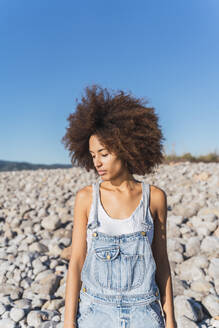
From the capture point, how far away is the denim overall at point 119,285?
56.7 inches

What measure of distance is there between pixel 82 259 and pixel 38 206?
451cm

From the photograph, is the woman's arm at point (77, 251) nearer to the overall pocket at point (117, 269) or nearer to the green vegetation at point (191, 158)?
the overall pocket at point (117, 269)

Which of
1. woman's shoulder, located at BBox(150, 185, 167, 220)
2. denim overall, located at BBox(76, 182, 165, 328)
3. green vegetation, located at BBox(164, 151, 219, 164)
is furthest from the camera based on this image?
green vegetation, located at BBox(164, 151, 219, 164)

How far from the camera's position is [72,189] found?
7.42 metres

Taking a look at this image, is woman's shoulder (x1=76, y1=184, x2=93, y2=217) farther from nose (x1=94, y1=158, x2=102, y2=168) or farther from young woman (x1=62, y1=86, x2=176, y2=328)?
nose (x1=94, y1=158, x2=102, y2=168)

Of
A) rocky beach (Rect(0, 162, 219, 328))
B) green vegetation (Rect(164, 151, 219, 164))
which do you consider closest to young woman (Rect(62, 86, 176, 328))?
rocky beach (Rect(0, 162, 219, 328))

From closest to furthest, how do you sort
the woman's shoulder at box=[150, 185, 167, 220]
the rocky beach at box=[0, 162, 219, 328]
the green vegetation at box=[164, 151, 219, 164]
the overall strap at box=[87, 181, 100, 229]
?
the overall strap at box=[87, 181, 100, 229] → the woman's shoulder at box=[150, 185, 167, 220] → the rocky beach at box=[0, 162, 219, 328] → the green vegetation at box=[164, 151, 219, 164]

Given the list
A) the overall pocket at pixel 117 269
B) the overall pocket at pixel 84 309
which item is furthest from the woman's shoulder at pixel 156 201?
the overall pocket at pixel 84 309

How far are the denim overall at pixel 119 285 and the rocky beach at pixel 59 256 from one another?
1060mm

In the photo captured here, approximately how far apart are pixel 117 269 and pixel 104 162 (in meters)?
0.50

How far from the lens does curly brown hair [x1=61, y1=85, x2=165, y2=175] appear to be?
1651 mm

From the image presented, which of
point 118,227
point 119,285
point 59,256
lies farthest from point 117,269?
point 59,256

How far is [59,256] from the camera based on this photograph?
3.79 m

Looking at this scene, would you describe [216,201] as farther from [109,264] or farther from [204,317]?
[109,264]
